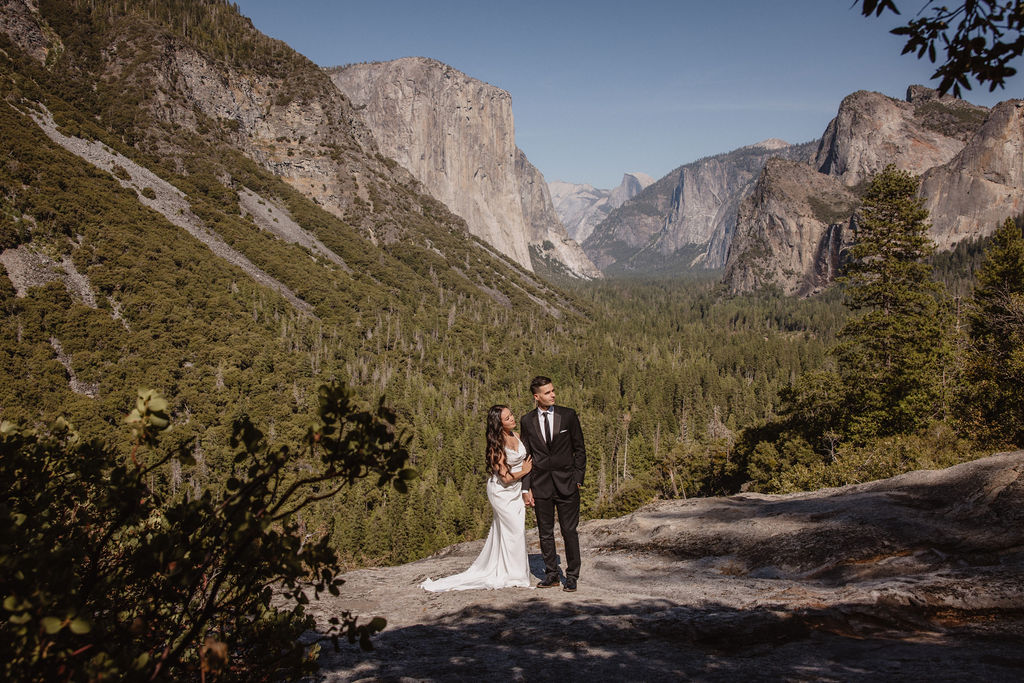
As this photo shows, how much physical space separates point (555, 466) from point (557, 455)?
169 millimetres

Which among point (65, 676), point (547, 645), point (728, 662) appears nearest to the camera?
point (65, 676)

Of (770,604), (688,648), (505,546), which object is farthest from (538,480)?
(770,604)

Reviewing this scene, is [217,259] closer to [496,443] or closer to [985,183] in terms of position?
[496,443]

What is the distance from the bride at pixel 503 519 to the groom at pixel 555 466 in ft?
0.81

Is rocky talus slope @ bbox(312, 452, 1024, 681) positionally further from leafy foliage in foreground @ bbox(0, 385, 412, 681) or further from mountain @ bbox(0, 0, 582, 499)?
mountain @ bbox(0, 0, 582, 499)

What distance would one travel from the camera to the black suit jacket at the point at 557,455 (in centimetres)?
738

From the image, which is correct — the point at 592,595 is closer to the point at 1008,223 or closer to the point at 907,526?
the point at 907,526

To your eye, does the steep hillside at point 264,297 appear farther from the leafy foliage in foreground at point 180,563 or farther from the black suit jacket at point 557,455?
the black suit jacket at point 557,455

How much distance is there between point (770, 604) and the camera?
5.93 meters

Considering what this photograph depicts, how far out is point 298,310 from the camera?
8306cm

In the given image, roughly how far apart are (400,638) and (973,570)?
6.75 m

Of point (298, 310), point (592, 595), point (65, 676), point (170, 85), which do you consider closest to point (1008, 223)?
point (592, 595)

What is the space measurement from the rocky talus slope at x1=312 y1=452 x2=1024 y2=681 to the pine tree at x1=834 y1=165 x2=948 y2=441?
13256 mm

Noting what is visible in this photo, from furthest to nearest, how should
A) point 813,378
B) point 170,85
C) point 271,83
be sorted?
point 271,83, point 170,85, point 813,378
